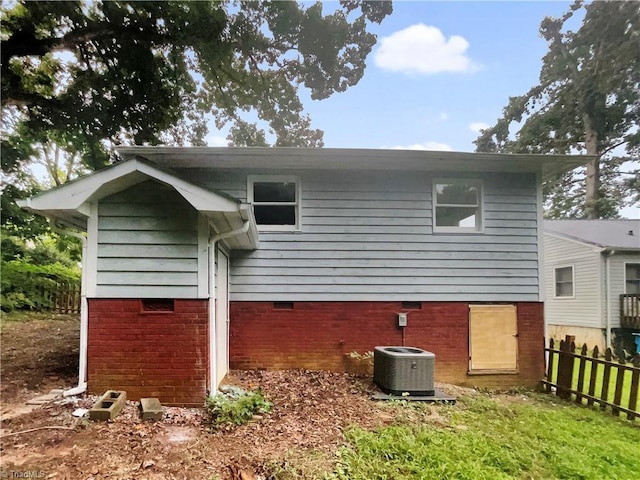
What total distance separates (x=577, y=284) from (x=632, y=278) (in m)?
1.45

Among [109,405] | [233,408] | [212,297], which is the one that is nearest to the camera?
[109,405]

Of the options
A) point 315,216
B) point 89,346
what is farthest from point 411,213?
point 89,346

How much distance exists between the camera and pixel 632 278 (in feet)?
37.8

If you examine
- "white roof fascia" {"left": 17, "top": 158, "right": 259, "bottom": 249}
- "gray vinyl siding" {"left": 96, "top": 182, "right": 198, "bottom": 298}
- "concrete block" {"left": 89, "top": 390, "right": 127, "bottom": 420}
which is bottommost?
"concrete block" {"left": 89, "top": 390, "right": 127, "bottom": 420}

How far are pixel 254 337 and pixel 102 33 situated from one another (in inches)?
387

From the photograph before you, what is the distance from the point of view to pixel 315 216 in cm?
679

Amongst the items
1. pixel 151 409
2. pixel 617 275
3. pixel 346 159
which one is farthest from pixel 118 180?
pixel 617 275

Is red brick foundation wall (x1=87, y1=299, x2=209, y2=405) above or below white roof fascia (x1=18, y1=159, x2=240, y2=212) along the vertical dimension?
below

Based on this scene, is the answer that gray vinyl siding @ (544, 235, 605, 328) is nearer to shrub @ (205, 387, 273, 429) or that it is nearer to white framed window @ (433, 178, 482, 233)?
white framed window @ (433, 178, 482, 233)

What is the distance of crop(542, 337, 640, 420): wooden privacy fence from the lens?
16.7ft

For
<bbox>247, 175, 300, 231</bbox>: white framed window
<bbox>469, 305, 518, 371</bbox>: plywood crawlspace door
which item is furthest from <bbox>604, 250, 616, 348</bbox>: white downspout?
<bbox>247, 175, 300, 231</bbox>: white framed window

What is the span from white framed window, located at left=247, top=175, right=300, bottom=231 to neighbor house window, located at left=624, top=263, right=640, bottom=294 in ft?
36.4

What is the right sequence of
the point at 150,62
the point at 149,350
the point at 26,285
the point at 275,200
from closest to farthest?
the point at 149,350, the point at 275,200, the point at 150,62, the point at 26,285

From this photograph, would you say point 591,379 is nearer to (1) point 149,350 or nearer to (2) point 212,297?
(2) point 212,297
